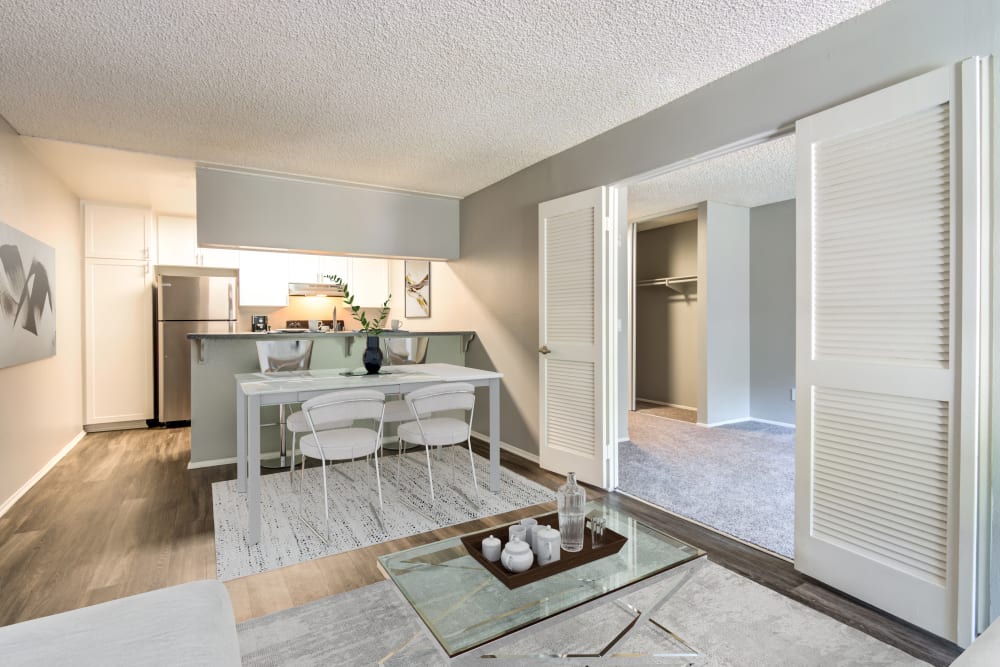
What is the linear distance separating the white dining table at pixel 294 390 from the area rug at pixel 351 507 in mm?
121

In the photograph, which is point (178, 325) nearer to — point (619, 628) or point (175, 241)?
point (175, 241)

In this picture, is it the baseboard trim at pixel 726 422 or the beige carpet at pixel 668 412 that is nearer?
the baseboard trim at pixel 726 422

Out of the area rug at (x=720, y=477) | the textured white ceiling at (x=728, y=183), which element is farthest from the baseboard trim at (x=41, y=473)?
the textured white ceiling at (x=728, y=183)

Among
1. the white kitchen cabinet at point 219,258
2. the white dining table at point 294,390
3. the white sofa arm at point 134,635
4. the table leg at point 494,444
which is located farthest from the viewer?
the white kitchen cabinet at point 219,258

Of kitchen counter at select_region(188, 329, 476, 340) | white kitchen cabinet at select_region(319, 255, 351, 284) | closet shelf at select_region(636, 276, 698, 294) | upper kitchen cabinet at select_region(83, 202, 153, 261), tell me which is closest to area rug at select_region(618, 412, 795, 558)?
closet shelf at select_region(636, 276, 698, 294)

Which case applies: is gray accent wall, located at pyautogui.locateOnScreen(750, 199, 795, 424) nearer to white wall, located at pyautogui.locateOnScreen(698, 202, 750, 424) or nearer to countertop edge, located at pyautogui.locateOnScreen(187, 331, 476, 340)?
white wall, located at pyautogui.locateOnScreen(698, 202, 750, 424)

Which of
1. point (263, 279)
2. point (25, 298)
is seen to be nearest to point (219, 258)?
point (263, 279)

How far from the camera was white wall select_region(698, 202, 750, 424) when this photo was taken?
5.49m

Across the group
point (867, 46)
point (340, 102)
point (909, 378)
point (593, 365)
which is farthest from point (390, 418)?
point (867, 46)

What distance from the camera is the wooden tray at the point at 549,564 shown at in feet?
4.93

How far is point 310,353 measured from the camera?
4.26 meters

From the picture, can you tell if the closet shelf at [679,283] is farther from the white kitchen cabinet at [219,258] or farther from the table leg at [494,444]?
the white kitchen cabinet at [219,258]

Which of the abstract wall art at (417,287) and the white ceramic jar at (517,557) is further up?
the abstract wall art at (417,287)

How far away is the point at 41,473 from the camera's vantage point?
3.75m
